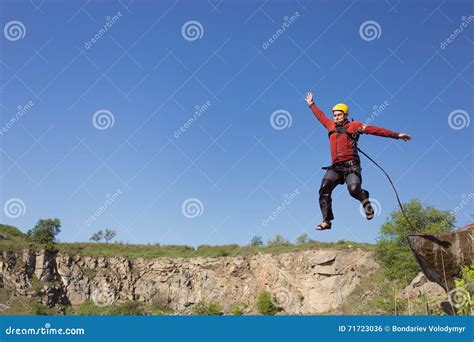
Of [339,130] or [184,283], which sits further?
[184,283]

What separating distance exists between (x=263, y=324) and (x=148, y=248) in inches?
3302

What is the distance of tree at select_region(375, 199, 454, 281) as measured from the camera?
44744 millimetres

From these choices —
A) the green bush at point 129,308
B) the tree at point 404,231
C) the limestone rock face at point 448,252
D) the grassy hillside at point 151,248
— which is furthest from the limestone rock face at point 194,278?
the limestone rock face at point 448,252

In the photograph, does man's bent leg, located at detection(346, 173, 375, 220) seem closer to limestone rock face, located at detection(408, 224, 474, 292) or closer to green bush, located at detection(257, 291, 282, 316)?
limestone rock face, located at detection(408, 224, 474, 292)

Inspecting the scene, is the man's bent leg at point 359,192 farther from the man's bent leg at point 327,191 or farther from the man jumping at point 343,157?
the man's bent leg at point 327,191

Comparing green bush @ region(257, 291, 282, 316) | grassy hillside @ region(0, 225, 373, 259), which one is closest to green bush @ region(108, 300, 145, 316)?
grassy hillside @ region(0, 225, 373, 259)

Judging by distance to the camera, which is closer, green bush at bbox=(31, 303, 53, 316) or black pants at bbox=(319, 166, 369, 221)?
black pants at bbox=(319, 166, 369, 221)

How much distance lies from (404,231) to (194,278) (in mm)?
38358

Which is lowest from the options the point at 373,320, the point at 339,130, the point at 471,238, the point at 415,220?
the point at 373,320

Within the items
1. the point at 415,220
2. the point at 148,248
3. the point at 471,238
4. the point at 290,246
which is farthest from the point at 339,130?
the point at 148,248

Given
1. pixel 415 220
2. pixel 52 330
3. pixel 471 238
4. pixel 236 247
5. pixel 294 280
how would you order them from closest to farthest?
pixel 52 330, pixel 471 238, pixel 415 220, pixel 294 280, pixel 236 247

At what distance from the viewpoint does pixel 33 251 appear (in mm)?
74750

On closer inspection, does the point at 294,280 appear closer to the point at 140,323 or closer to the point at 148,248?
the point at 148,248

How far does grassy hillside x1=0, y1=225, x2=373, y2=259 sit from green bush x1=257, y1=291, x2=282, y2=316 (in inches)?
322
